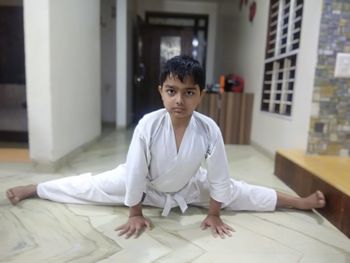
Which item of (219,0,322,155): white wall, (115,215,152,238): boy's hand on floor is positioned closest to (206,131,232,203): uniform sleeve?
(115,215,152,238): boy's hand on floor

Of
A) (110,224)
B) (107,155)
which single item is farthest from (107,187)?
(107,155)

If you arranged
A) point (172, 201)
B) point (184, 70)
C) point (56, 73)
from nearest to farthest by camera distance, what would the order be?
point (184, 70)
point (172, 201)
point (56, 73)

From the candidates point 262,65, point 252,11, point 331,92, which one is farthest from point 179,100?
point 252,11

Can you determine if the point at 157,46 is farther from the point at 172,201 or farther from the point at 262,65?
the point at 172,201

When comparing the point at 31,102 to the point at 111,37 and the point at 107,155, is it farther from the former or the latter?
the point at 111,37

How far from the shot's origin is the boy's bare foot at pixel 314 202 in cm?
112

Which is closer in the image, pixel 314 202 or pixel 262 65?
pixel 314 202

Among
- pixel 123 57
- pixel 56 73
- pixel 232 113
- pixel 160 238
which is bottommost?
pixel 160 238

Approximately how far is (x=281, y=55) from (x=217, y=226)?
59.2 inches

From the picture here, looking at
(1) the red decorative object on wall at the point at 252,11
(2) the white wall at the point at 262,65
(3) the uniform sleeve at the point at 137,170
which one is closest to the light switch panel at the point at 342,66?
(2) the white wall at the point at 262,65

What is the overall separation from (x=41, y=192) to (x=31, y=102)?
62cm

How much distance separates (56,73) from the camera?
64.9 inches

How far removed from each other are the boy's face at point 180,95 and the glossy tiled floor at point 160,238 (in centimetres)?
40

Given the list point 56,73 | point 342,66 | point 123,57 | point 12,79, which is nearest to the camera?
point 342,66
